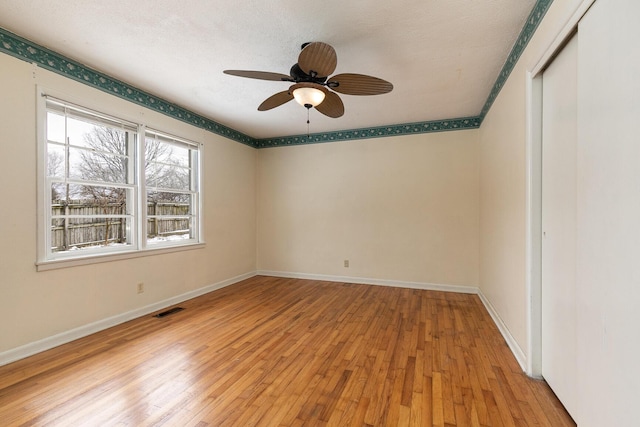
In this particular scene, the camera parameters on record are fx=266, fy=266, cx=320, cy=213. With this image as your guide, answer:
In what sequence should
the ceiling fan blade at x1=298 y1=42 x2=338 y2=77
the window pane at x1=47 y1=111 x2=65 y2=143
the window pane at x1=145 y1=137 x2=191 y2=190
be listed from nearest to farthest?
1. the ceiling fan blade at x1=298 y1=42 x2=338 y2=77
2. the window pane at x1=47 y1=111 x2=65 y2=143
3. the window pane at x1=145 y1=137 x2=191 y2=190

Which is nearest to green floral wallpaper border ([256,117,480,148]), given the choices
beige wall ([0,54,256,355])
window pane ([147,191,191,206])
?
beige wall ([0,54,256,355])

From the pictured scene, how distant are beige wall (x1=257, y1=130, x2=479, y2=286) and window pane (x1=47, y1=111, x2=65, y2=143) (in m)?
3.04

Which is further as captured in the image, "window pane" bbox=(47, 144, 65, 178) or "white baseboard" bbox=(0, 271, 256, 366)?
"window pane" bbox=(47, 144, 65, 178)

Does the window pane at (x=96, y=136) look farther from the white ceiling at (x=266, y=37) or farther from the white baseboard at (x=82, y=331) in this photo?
the white baseboard at (x=82, y=331)

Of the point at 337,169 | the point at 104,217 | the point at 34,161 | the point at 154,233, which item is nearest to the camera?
the point at 34,161

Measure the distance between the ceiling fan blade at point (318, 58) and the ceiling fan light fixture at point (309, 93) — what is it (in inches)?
3.8

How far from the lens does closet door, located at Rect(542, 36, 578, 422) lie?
1.50 meters

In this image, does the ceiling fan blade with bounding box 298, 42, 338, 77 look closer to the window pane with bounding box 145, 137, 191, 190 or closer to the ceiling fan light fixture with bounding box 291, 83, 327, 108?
the ceiling fan light fixture with bounding box 291, 83, 327, 108

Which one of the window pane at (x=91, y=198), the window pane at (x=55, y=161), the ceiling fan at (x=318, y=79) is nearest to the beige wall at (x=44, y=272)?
the window pane at (x=55, y=161)

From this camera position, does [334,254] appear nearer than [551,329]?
No

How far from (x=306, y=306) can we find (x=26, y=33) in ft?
11.9

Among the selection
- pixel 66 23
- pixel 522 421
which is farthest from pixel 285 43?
pixel 522 421

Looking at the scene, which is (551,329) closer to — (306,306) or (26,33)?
(306,306)

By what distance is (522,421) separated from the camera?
150 centimetres
